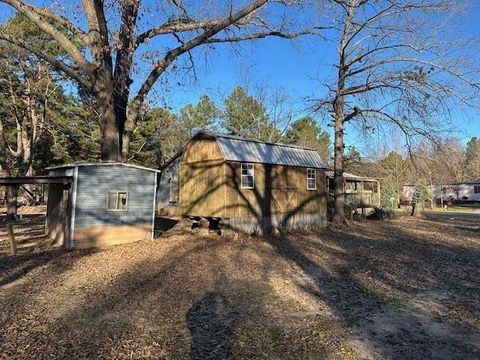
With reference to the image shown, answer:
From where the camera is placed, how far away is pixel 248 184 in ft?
58.9

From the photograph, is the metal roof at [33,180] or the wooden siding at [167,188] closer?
the metal roof at [33,180]

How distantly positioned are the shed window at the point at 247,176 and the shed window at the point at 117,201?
5.08 m

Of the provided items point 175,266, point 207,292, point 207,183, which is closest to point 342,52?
point 207,183

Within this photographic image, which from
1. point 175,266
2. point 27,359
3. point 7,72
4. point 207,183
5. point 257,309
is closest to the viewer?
point 27,359

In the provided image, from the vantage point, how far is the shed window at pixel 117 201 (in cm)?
1474

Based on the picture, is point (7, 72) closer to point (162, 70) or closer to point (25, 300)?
point (162, 70)

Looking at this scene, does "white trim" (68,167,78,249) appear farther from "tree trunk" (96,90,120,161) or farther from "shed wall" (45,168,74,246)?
"tree trunk" (96,90,120,161)

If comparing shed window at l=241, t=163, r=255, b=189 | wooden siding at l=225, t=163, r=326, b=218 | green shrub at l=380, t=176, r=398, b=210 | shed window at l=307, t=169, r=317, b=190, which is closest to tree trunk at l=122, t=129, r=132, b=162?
wooden siding at l=225, t=163, r=326, b=218

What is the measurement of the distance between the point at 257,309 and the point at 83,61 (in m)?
11.6

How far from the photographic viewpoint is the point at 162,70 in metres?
15.6

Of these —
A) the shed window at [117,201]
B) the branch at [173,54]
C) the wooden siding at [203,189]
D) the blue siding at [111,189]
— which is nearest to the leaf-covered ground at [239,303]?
the blue siding at [111,189]

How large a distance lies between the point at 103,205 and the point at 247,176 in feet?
20.6

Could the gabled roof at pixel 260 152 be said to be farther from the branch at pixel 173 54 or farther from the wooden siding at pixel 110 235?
the wooden siding at pixel 110 235

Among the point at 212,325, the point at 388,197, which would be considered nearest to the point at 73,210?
the point at 212,325
